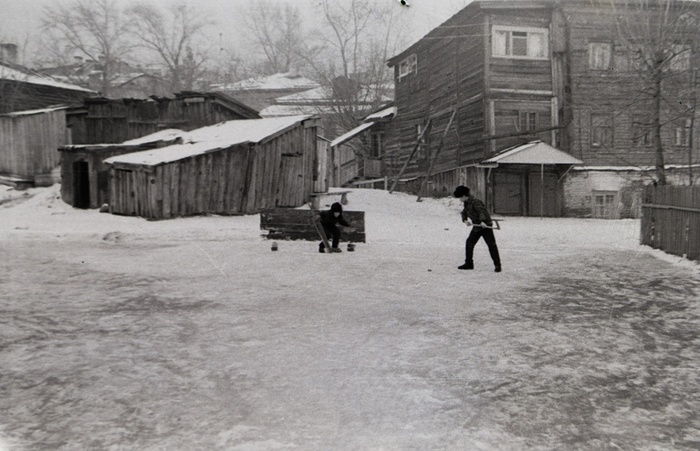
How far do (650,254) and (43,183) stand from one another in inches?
958

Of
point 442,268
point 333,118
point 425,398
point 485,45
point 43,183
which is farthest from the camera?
point 333,118

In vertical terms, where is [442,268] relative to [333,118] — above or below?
below

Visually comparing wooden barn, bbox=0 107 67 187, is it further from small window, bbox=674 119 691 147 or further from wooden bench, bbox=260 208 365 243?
small window, bbox=674 119 691 147

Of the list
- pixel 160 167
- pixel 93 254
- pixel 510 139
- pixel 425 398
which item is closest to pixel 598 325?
pixel 425 398

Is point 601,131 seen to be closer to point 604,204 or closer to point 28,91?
point 604,204

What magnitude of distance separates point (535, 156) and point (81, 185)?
18088 mm

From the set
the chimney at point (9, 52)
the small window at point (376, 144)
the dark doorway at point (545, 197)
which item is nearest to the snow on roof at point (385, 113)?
the small window at point (376, 144)

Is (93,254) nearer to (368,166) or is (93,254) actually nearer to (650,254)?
(650,254)

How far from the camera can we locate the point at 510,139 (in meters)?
24.5

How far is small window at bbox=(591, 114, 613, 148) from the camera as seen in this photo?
81.5 ft

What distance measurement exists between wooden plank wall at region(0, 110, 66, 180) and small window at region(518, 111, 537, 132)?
821 inches

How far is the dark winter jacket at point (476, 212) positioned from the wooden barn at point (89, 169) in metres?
15.6

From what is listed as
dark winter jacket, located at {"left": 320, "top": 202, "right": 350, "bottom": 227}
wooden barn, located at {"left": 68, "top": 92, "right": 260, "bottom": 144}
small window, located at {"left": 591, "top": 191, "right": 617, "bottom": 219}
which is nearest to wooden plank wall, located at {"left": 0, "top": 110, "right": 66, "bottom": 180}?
wooden barn, located at {"left": 68, "top": 92, "right": 260, "bottom": 144}

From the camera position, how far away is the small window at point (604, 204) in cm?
2486
